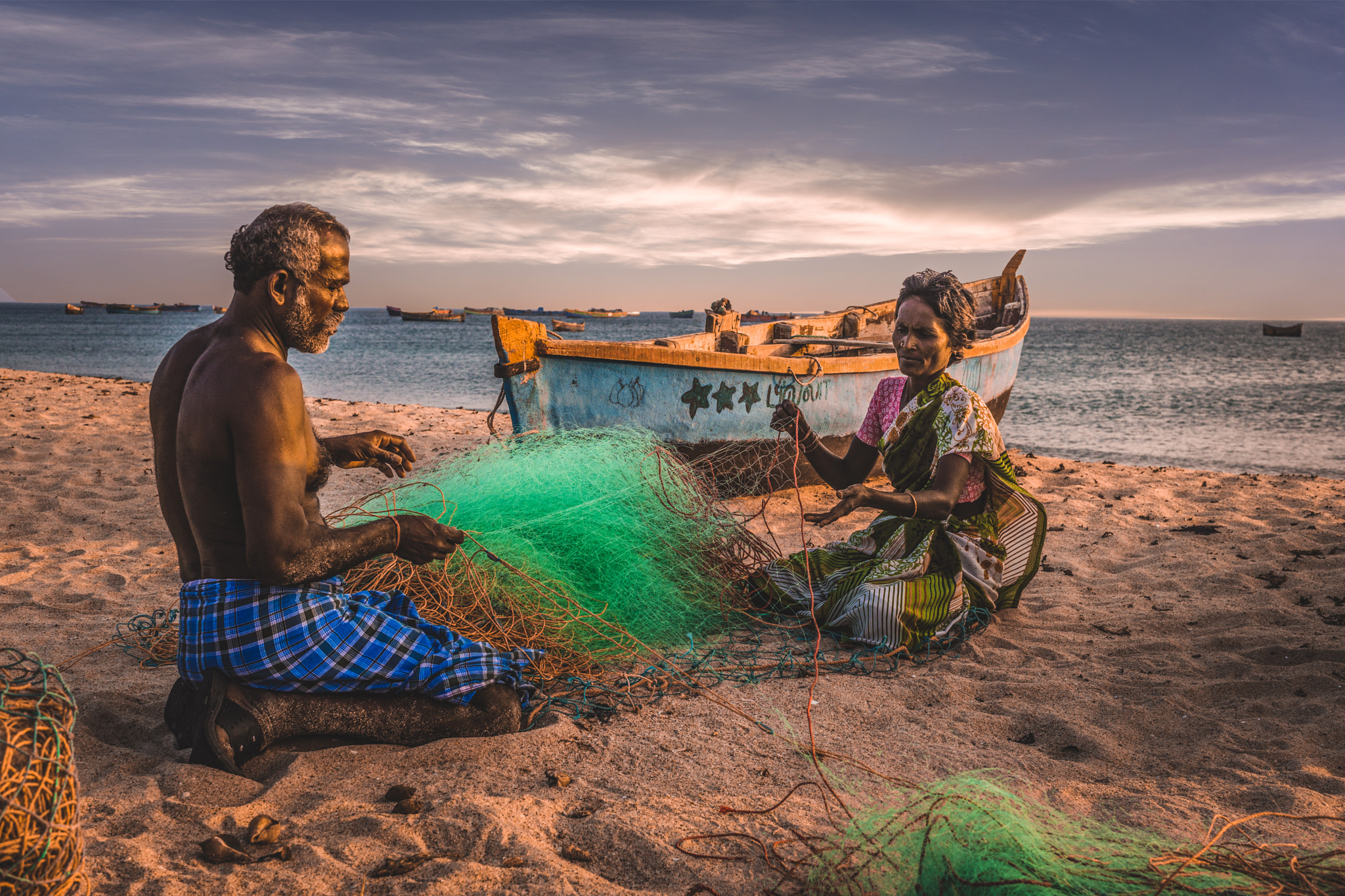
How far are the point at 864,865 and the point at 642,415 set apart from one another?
5234mm

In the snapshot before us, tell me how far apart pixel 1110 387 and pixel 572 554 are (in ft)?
93.4

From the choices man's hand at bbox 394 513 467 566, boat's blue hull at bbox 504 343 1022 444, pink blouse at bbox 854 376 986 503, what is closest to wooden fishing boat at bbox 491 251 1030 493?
boat's blue hull at bbox 504 343 1022 444

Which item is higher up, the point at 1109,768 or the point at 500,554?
the point at 500,554

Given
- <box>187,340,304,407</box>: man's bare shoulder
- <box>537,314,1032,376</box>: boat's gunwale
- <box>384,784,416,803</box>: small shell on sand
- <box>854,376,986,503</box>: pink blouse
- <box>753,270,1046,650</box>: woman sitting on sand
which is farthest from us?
<box>537,314,1032,376</box>: boat's gunwale

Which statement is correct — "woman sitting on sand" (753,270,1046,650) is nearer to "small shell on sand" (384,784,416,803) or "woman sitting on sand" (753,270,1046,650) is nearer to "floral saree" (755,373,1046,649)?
"floral saree" (755,373,1046,649)

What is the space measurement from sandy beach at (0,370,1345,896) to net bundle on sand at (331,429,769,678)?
1.95 feet

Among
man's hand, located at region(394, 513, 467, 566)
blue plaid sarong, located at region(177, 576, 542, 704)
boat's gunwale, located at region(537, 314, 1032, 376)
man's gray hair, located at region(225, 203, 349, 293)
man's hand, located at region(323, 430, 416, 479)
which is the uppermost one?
man's gray hair, located at region(225, 203, 349, 293)

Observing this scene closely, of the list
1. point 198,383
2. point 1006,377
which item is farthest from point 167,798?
point 1006,377

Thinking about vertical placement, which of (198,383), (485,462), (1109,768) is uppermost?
(198,383)

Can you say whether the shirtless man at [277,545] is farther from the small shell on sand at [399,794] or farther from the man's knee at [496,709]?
the small shell on sand at [399,794]

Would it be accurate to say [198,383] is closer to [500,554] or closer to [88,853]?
[88,853]

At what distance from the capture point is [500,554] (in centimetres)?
350

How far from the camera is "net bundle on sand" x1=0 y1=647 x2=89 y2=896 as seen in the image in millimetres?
1378

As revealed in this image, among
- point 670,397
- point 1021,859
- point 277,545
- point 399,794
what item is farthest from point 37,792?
point 670,397
